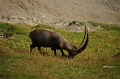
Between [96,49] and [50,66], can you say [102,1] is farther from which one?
[50,66]

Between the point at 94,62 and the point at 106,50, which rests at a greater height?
the point at 94,62

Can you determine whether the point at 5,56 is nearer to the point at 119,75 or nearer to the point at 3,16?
the point at 119,75

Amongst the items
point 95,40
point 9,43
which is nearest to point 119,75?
point 9,43

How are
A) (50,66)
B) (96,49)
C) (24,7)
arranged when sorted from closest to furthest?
1. (50,66)
2. (96,49)
3. (24,7)

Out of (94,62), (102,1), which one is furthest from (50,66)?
(102,1)

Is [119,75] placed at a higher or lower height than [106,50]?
higher

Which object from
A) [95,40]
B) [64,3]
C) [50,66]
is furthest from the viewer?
[64,3]

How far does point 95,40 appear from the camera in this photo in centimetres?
2778

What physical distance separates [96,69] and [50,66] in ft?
7.15

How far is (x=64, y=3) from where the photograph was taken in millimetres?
Answer: 48469

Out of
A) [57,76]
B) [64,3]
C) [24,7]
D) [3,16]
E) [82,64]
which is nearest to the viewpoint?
[57,76]

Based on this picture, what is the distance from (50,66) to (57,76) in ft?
6.16

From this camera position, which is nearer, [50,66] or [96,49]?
[50,66]

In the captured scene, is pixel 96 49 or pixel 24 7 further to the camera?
pixel 24 7
